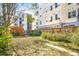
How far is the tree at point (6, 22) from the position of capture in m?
2.38

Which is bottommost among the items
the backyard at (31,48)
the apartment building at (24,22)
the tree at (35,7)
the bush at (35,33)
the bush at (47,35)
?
the backyard at (31,48)

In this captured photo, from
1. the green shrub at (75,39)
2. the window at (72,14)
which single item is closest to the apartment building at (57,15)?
the window at (72,14)

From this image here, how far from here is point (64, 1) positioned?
7.82 ft

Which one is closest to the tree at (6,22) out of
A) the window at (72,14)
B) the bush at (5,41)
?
the bush at (5,41)

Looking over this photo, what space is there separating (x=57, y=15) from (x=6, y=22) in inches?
23.0

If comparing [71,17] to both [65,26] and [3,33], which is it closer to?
[65,26]

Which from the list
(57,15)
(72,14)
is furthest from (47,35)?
(72,14)

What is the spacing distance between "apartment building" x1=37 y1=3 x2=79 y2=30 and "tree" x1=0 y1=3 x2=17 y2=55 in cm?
31

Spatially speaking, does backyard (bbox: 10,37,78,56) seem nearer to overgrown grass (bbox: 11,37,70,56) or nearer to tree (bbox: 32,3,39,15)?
overgrown grass (bbox: 11,37,70,56)

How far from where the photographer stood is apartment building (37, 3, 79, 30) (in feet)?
7.71

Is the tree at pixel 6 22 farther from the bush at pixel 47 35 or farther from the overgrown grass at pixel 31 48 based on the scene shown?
the bush at pixel 47 35

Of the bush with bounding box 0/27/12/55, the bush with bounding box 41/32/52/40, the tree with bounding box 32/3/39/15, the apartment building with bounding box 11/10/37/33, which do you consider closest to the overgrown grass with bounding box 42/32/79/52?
the bush with bounding box 41/32/52/40

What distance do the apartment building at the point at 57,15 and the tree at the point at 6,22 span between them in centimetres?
31

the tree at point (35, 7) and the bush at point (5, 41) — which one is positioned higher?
the tree at point (35, 7)
